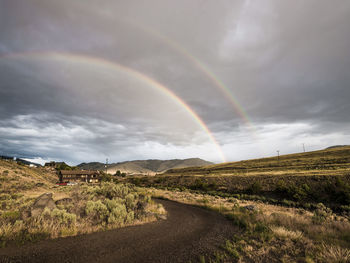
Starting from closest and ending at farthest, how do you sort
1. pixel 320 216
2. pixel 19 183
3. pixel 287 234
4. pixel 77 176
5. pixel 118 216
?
pixel 287 234, pixel 118 216, pixel 320 216, pixel 19 183, pixel 77 176

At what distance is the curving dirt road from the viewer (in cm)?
674

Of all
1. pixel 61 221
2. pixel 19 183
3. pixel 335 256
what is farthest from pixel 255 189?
pixel 19 183

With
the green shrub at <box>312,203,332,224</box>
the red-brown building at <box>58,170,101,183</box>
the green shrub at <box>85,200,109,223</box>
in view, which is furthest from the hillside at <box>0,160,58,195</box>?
the red-brown building at <box>58,170,101,183</box>

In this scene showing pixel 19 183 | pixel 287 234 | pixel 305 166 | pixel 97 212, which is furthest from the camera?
pixel 305 166

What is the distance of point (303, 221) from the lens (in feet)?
39.3

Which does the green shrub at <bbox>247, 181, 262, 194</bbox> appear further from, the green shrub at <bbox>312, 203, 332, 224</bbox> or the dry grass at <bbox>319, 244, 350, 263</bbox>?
the dry grass at <bbox>319, 244, 350, 263</bbox>

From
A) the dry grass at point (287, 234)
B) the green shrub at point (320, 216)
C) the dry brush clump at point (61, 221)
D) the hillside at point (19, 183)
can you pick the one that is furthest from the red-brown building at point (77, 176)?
the dry grass at point (287, 234)

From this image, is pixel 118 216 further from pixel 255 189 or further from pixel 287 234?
pixel 255 189

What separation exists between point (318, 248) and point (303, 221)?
5638 millimetres

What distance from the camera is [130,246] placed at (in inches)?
315

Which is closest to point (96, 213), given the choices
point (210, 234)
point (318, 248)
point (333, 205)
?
point (210, 234)

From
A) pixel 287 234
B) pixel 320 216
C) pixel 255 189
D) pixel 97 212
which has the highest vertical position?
pixel 97 212

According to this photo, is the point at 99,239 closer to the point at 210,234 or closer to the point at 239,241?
the point at 210,234

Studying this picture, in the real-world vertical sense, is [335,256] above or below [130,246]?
above
